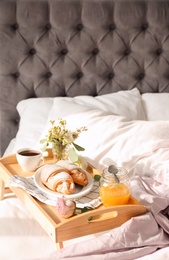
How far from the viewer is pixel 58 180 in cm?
168

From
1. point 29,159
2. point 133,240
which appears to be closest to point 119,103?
point 29,159

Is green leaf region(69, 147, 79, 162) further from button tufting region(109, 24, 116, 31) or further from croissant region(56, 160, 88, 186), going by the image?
button tufting region(109, 24, 116, 31)

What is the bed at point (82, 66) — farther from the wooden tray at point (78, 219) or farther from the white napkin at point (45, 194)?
the wooden tray at point (78, 219)

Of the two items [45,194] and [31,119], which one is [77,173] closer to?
[45,194]

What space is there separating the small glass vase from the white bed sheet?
154 millimetres

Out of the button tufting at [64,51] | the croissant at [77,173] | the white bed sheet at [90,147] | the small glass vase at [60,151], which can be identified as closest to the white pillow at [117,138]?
the white bed sheet at [90,147]

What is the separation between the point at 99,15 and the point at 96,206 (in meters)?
1.23

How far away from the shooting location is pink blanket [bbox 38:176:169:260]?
1.51 metres

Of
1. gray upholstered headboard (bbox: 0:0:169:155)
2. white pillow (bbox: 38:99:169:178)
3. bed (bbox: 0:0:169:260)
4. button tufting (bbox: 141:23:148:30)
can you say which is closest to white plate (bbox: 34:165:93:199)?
white pillow (bbox: 38:99:169:178)

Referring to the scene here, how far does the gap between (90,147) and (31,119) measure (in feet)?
1.62

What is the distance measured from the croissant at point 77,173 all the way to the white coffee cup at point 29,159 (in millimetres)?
143

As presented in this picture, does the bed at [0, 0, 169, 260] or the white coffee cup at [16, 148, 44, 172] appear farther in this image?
the bed at [0, 0, 169, 260]

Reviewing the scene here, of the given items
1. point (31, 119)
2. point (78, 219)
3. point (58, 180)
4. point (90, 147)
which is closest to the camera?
point (78, 219)

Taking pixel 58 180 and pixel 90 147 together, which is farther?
pixel 90 147
